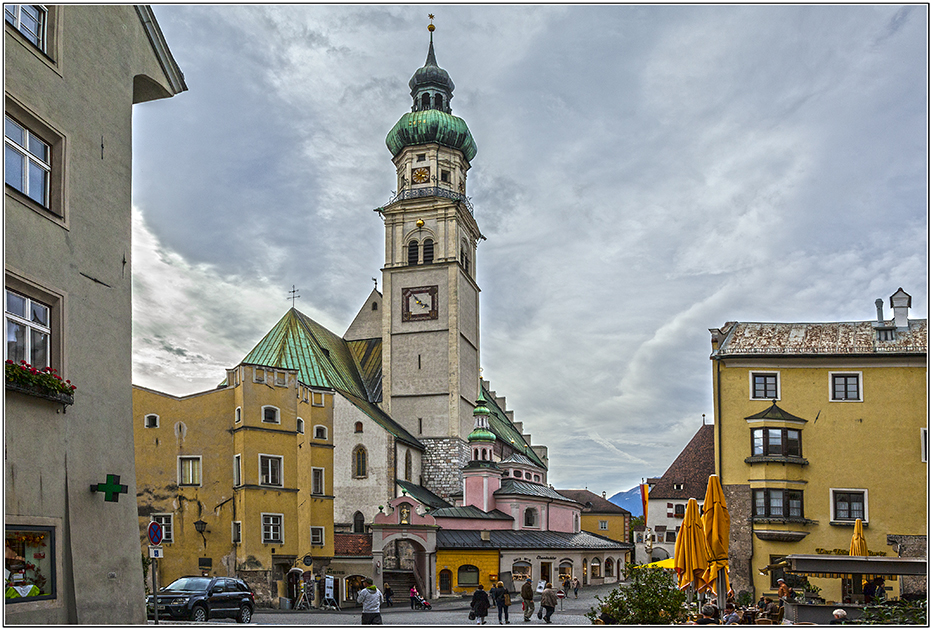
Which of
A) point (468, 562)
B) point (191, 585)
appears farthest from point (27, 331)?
point (468, 562)

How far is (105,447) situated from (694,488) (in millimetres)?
48854

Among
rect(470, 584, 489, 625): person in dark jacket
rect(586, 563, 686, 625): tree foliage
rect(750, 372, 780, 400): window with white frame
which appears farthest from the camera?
rect(750, 372, 780, 400): window with white frame

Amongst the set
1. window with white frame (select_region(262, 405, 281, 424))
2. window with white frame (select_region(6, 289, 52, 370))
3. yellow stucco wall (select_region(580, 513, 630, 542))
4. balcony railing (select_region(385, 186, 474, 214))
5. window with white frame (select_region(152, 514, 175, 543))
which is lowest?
yellow stucco wall (select_region(580, 513, 630, 542))

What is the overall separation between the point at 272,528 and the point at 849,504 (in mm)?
22770

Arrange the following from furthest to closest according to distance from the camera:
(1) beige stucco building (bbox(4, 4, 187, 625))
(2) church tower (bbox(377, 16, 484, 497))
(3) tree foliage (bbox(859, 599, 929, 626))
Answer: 1. (2) church tower (bbox(377, 16, 484, 497))
2. (3) tree foliage (bbox(859, 599, 929, 626))
3. (1) beige stucco building (bbox(4, 4, 187, 625))

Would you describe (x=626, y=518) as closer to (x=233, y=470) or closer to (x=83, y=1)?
A: (x=233, y=470)

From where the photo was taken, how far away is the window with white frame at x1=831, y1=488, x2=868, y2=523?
3142cm

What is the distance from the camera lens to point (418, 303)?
6241 cm

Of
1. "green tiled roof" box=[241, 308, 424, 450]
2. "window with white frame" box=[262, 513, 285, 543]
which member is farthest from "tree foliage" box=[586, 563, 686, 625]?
"green tiled roof" box=[241, 308, 424, 450]

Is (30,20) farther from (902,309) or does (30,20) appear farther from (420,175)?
(420,175)

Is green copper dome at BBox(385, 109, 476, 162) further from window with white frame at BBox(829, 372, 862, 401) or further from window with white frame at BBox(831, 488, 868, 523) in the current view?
window with white frame at BBox(831, 488, 868, 523)

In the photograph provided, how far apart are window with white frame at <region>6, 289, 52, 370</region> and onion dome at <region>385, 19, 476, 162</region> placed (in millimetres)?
55228

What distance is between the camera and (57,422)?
43.5ft

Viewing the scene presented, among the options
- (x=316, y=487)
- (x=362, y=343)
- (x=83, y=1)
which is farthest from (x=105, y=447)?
(x=362, y=343)
